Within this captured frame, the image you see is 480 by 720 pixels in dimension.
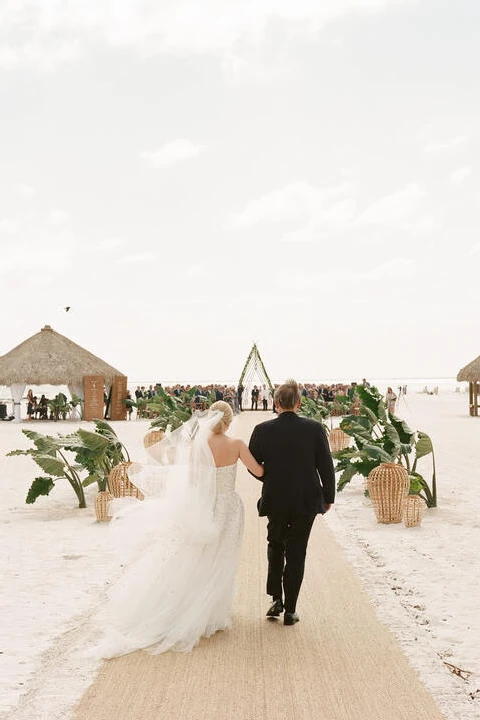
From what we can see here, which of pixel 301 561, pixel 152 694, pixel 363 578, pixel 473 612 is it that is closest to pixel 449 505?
pixel 363 578

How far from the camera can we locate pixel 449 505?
12.0 meters

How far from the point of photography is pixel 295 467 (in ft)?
18.3

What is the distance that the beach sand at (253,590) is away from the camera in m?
4.64

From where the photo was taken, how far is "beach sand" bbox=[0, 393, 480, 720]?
15.2ft

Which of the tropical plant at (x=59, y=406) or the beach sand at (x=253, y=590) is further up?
the tropical plant at (x=59, y=406)

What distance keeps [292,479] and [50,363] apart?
34.6 meters

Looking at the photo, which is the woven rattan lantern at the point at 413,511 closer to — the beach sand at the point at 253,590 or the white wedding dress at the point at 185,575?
the beach sand at the point at 253,590

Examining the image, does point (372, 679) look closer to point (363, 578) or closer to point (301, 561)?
point (301, 561)

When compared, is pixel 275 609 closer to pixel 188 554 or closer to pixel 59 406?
pixel 188 554

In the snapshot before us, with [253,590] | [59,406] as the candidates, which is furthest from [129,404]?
[253,590]

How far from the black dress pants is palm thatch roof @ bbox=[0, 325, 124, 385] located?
109 ft

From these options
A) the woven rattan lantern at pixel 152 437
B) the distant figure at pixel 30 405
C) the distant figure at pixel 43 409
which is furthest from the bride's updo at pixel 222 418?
the distant figure at pixel 30 405

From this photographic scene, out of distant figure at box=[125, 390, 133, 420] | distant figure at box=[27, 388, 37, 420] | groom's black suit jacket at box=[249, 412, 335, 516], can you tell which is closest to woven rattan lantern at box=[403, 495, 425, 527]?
groom's black suit jacket at box=[249, 412, 335, 516]

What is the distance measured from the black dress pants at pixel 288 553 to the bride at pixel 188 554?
12.8 inches
